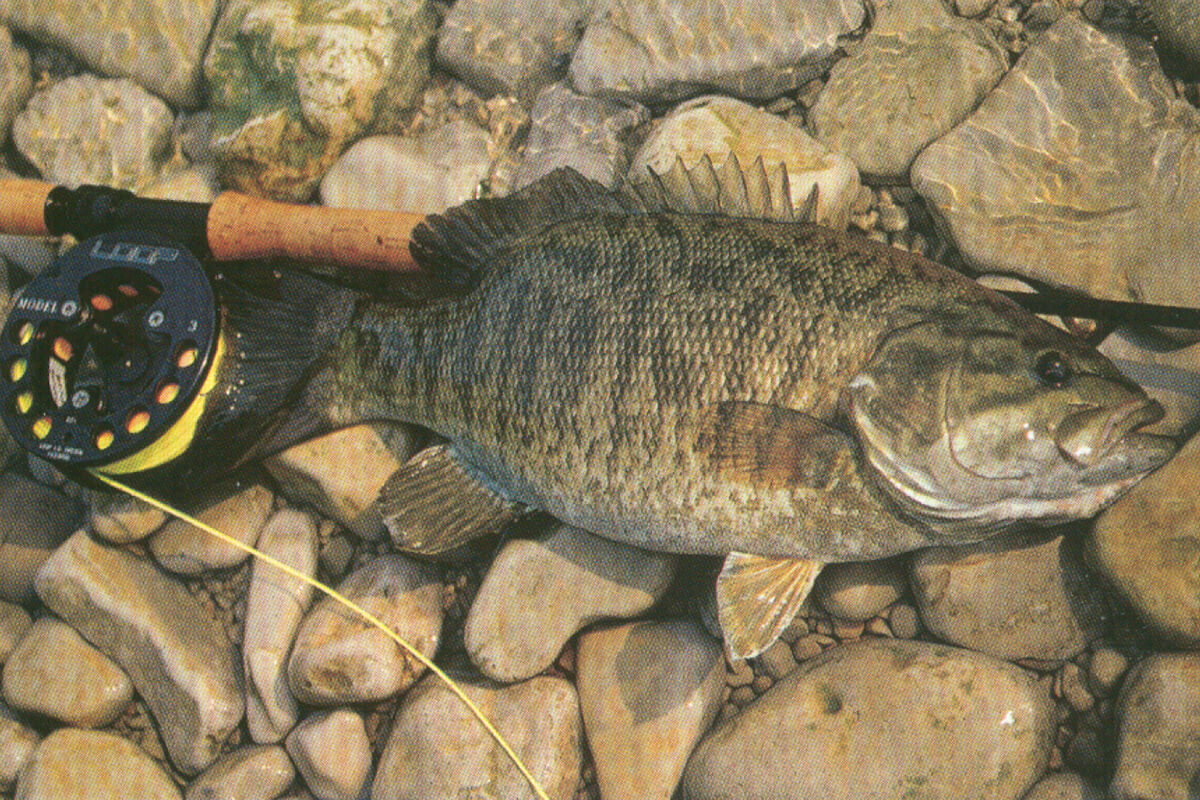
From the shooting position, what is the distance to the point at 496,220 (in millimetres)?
2930

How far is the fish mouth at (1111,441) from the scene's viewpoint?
2178mm

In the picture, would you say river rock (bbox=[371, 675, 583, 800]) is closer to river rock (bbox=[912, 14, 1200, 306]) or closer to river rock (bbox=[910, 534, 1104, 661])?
river rock (bbox=[910, 534, 1104, 661])

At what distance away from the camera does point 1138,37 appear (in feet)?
10.1

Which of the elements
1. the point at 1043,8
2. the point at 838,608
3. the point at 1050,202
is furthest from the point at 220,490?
the point at 1043,8

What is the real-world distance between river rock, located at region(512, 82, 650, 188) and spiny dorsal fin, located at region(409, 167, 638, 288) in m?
0.59

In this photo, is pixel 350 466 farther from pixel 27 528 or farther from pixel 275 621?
pixel 27 528

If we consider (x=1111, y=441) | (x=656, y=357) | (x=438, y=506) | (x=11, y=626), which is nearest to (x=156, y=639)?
(x=11, y=626)

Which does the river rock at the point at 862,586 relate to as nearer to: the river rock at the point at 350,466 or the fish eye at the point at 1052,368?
the fish eye at the point at 1052,368

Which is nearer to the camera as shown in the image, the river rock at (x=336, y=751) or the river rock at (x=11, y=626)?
the river rock at (x=336, y=751)

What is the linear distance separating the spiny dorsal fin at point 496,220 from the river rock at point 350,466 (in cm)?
73

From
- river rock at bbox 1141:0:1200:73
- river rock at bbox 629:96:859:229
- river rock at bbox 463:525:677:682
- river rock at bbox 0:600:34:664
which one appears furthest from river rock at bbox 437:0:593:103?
river rock at bbox 0:600:34:664

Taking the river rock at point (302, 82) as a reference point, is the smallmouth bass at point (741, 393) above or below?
below

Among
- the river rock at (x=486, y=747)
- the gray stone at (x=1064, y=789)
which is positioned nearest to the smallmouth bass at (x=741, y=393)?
the river rock at (x=486, y=747)

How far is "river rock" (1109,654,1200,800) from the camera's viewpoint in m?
2.46
